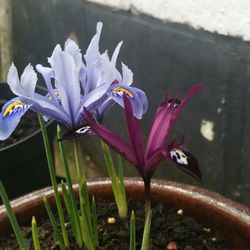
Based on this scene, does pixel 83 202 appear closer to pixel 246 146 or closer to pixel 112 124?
pixel 246 146

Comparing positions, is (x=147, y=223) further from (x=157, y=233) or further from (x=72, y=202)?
(x=157, y=233)

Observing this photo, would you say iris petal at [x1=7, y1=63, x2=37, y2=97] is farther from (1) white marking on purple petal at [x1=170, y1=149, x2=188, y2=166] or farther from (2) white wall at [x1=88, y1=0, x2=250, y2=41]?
(2) white wall at [x1=88, y1=0, x2=250, y2=41]

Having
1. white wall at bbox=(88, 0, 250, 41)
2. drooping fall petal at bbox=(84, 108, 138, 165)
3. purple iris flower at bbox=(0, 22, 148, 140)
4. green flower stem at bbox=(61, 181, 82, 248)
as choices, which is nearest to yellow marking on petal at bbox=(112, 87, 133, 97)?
purple iris flower at bbox=(0, 22, 148, 140)

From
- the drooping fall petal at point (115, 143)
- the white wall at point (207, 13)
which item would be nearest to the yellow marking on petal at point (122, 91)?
the drooping fall petal at point (115, 143)

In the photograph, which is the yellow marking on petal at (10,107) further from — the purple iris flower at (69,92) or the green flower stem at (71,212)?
the green flower stem at (71,212)

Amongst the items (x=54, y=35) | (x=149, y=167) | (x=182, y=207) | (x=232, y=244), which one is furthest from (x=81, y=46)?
(x=149, y=167)
